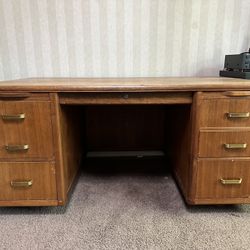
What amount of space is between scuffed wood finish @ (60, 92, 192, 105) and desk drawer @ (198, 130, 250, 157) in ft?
0.72

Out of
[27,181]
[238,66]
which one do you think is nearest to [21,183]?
[27,181]

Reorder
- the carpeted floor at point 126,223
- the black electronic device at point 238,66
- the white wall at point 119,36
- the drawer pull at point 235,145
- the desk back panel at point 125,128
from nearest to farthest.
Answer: the carpeted floor at point 126,223
the drawer pull at point 235,145
the black electronic device at point 238,66
the white wall at point 119,36
the desk back panel at point 125,128

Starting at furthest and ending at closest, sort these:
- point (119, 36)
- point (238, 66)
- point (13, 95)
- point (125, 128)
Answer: point (125, 128), point (119, 36), point (238, 66), point (13, 95)

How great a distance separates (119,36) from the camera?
65.4 inches

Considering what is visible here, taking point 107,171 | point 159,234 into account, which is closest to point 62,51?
point 107,171

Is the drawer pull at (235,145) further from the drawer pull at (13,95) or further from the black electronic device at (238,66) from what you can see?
the drawer pull at (13,95)

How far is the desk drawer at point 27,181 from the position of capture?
1.15m

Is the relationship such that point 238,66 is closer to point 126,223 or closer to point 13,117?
point 126,223

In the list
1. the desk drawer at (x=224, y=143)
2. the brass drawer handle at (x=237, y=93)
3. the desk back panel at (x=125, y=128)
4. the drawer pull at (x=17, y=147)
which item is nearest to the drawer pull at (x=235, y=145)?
the desk drawer at (x=224, y=143)

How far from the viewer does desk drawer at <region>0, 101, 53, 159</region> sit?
1082 mm

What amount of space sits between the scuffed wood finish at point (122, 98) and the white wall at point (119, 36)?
2.23 ft

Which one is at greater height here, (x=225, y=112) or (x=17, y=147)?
(x=225, y=112)

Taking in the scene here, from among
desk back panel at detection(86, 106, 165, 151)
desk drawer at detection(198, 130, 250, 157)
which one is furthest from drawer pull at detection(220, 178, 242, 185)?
desk back panel at detection(86, 106, 165, 151)

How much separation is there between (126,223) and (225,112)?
75 cm
